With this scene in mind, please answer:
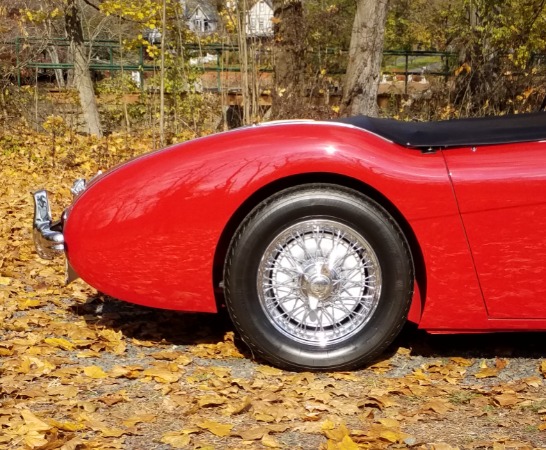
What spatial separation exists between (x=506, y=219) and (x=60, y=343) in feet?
7.36

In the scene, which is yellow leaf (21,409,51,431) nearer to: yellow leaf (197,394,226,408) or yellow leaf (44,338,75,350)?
yellow leaf (197,394,226,408)

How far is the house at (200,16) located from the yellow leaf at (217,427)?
9.17m

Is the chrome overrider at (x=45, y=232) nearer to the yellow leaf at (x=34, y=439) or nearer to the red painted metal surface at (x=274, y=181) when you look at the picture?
the red painted metal surface at (x=274, y=181)

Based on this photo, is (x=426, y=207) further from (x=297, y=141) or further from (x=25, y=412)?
(x=25, y=412)

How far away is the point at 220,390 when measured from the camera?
372cm

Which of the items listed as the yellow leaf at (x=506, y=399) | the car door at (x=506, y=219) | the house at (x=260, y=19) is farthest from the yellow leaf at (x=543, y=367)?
the house at (x=260, y=19)

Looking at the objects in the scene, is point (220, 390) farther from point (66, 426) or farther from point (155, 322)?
point (155, 322)

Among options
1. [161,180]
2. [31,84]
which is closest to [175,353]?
[161,180]

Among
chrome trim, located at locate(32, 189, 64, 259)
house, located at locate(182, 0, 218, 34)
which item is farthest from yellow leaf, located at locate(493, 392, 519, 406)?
house, located at locate(182, 0, 218, 34)

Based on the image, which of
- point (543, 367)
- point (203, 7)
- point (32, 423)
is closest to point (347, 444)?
point (32, 423)

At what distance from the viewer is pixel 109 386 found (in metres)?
3.77

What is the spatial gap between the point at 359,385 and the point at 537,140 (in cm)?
136

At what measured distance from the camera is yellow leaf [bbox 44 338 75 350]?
14.1 ft

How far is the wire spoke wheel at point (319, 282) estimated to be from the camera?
3916 millimetres
